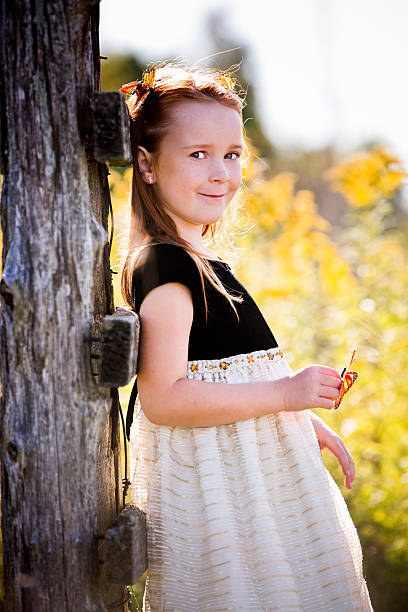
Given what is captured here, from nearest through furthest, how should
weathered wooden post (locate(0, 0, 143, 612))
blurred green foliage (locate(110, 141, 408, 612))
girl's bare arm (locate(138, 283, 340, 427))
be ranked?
weathered wooden post (locate(0, 0, 143, 612)), girl's bare arm (locate(138, 283, 340, 427)), blurred green foliage (locate(110, 141, 408, 612))

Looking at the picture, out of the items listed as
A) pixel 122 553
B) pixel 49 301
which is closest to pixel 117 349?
pixel 49 301

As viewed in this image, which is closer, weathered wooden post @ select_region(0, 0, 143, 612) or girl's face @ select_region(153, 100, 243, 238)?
weathered wooden post @ select_region(0, 0, 143, 612)

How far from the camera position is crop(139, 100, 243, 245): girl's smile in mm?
1472

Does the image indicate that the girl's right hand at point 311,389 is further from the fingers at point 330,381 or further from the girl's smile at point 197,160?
the girl's smile at point 197,160

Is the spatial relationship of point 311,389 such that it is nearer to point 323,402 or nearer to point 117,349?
point 323,402

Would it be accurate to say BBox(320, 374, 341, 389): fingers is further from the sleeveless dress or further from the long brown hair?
the long brown hair

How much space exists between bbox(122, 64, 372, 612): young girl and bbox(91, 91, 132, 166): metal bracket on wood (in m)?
0.28

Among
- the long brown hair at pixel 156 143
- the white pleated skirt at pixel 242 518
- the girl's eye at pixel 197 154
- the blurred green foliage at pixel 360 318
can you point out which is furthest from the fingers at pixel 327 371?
the blurred green foliage at pixel 360 318

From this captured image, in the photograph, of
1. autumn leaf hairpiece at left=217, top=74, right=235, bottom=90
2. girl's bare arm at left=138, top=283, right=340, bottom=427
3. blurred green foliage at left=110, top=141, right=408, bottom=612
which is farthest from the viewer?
blurred green foliage at left=110, top=141, right=408, bottom=612

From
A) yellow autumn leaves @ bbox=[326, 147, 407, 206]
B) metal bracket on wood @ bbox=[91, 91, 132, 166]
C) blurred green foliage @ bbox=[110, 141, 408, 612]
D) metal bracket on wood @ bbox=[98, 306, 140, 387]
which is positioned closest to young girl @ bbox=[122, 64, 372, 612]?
metal bracket on wood @ bbox=[98, 306, 140, 387]

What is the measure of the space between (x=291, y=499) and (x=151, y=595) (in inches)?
17.1

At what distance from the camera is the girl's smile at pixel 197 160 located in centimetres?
147

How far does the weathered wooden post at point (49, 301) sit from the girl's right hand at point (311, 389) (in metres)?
0.48

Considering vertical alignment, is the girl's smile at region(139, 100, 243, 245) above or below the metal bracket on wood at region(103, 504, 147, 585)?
above
